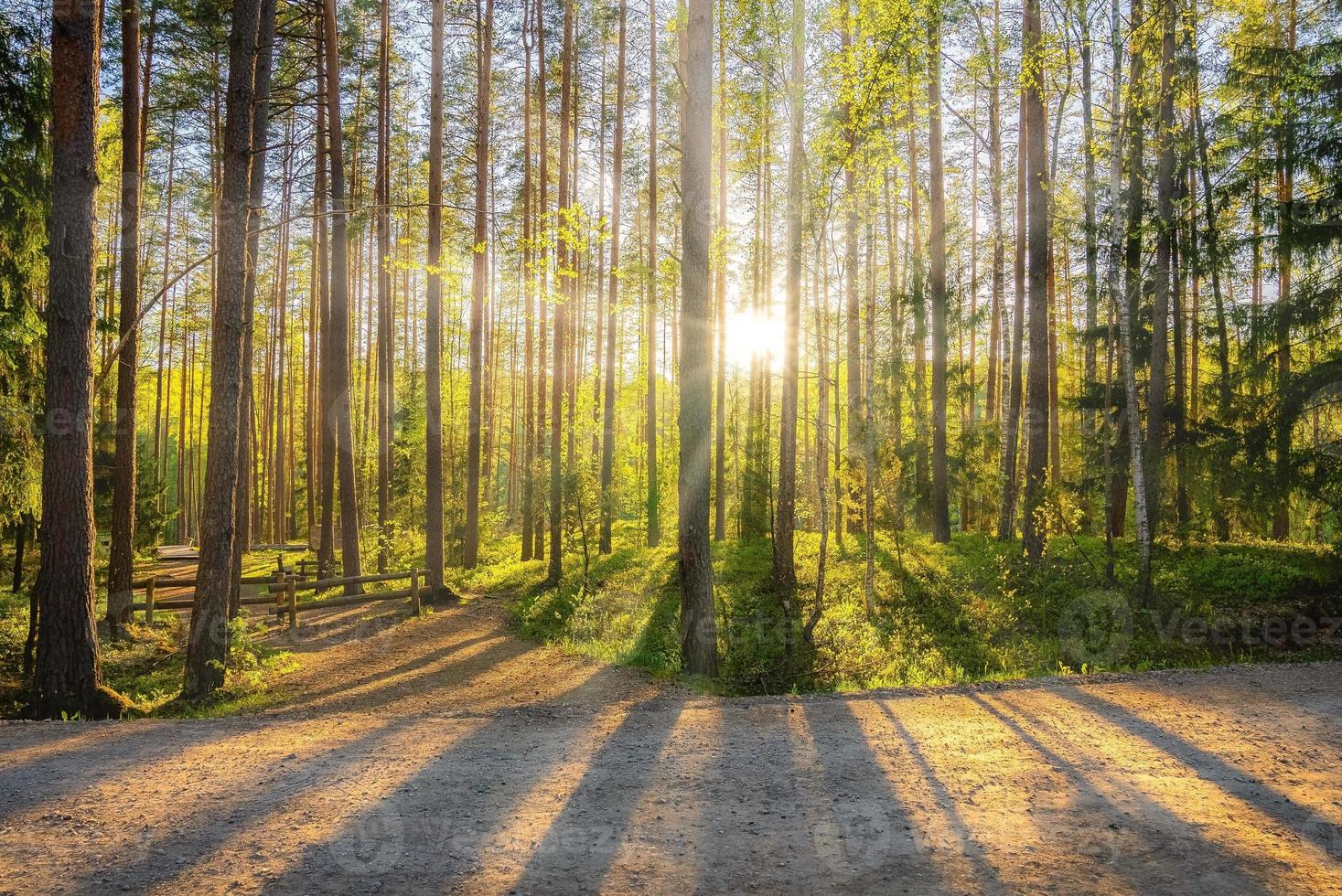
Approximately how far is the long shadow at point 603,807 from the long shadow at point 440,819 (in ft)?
0.97

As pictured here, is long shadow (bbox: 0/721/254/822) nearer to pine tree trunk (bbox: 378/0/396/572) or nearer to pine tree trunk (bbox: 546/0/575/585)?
pine tree trunk (bbox: 546/0/575/585)

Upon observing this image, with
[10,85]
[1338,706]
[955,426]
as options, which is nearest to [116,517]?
[10,85]

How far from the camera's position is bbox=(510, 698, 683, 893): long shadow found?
11.4ft

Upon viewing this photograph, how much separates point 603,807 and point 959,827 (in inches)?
81.9

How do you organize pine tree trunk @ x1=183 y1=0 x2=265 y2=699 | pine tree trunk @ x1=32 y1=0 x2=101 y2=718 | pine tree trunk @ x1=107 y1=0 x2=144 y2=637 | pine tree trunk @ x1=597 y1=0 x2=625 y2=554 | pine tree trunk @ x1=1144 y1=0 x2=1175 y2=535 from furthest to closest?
1. pine tree trunk @ x1=597 y1=0 x2=625 y2=554
2. pine tree trunk @ x1=1144 y1=0 x2=1175 y2=535
3. pine tree trunk @ x1=107 y1=0 x2=144 y2=637
4. pine tree trunk @ x1=183 y1=0 x2=265 y2=699
5. pine tree trunk @ x1=32 y1=0 x2=101 y2=718

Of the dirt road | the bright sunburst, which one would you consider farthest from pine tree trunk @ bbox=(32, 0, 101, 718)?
the bright sunburst

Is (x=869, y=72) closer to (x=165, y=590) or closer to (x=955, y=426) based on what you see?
(x=955, y=426)

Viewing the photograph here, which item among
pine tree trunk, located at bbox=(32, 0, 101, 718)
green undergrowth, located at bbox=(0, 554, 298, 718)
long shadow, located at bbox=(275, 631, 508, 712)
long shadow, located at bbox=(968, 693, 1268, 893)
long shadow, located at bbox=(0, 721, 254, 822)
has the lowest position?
long shadow, located at bbox=(275, 631, 508, 712)

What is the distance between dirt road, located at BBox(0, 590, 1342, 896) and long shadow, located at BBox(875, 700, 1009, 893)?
2cm

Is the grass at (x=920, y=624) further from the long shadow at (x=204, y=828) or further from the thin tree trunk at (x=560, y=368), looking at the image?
the long shadow at (x=204, y=828)

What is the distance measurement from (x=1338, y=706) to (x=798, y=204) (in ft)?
29.7

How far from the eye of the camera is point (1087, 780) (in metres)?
4.54

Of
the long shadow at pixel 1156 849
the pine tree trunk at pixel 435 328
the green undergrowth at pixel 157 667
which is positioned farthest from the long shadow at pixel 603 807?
the pine tree trunk at pixel 435 328

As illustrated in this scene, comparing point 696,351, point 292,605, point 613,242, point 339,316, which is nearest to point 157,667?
point 292,605
